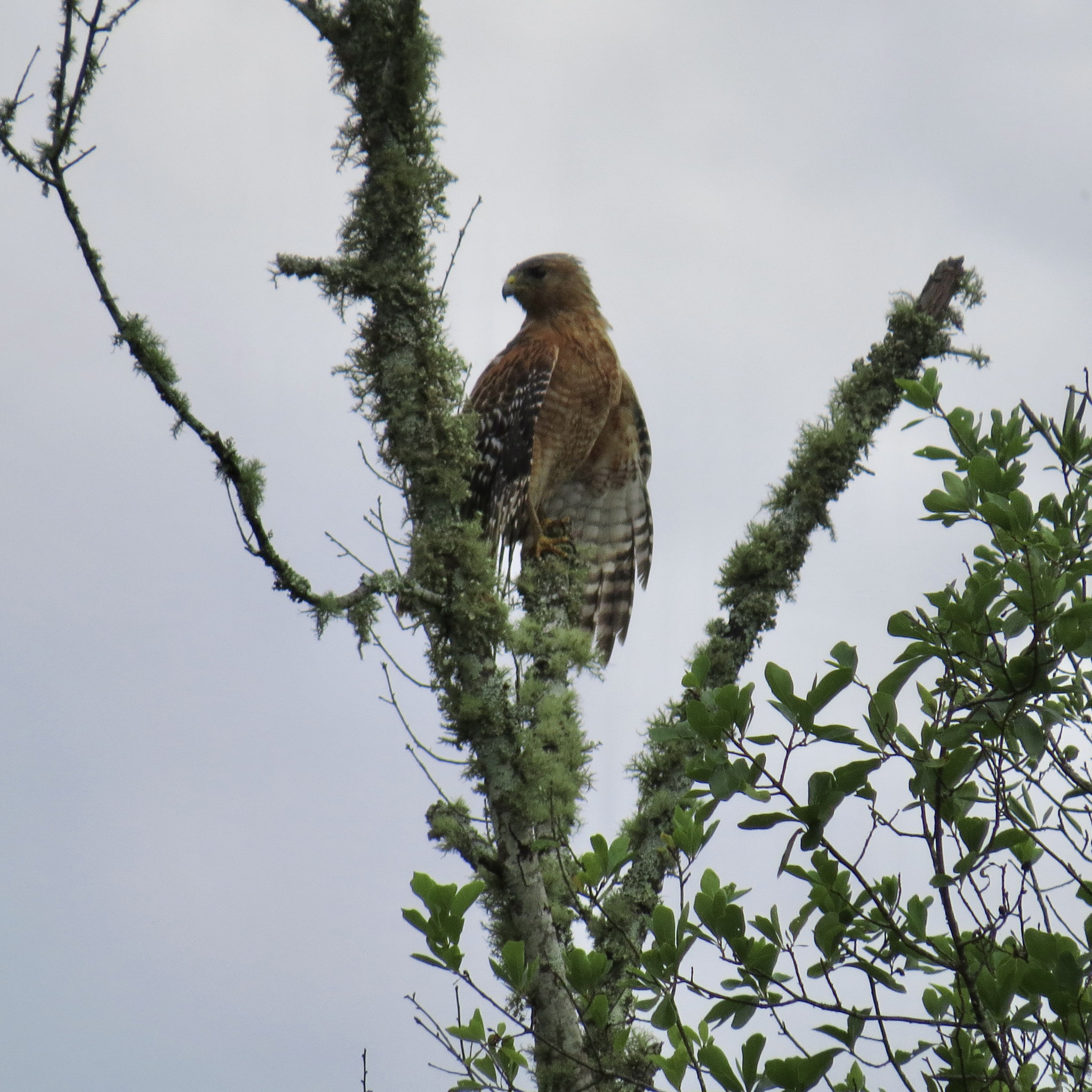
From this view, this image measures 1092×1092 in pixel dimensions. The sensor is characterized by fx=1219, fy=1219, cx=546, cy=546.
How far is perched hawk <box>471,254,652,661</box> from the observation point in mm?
5531

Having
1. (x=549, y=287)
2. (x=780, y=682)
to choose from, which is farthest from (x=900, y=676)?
(x=549, y=287)

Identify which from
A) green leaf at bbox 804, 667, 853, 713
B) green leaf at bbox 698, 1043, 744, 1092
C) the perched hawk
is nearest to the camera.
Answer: green leaf at bbox 804, 667, 853, 713

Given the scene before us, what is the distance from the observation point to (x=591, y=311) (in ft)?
22.0

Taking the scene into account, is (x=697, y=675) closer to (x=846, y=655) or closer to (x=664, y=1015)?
(x=846, y=655)

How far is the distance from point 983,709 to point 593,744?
6.16 feet

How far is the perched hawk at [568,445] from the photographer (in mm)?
5531

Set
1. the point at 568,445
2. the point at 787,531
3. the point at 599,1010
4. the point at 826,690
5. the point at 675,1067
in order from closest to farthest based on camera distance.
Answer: the point at 826,690 → the point at 675,1067 → the point at 599,1010 → the point at 787,531 → the point at 568,445

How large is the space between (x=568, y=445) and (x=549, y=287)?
112cm

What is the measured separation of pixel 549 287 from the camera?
6730 millimetres

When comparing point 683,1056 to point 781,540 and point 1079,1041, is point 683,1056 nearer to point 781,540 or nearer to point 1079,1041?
point 1079,1041

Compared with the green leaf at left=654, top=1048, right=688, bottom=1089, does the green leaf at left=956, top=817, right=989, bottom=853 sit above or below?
above

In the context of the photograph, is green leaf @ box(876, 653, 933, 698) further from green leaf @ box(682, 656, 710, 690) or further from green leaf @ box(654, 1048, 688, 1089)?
green leaf @ box(654, 1048, 688, 1089)

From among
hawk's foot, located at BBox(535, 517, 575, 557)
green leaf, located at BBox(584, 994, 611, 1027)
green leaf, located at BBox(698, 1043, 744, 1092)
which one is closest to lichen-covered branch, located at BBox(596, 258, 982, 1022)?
hawk's foot, located at BBox(535, 517, 575, 557)

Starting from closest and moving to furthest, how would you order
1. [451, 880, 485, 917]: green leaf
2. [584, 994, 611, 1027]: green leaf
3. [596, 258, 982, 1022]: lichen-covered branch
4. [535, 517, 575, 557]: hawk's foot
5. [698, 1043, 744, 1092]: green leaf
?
1. [698, 1043, 744, 1092]: green leaf
2. [451, 880, 485, 917]: green leaf
3. [584, 994, 611, 1027]: green leaf
4. [596, 258, 982, 1022]: lichen-covered branch
5. [535, 517, 575, 557]: hawk's foot
